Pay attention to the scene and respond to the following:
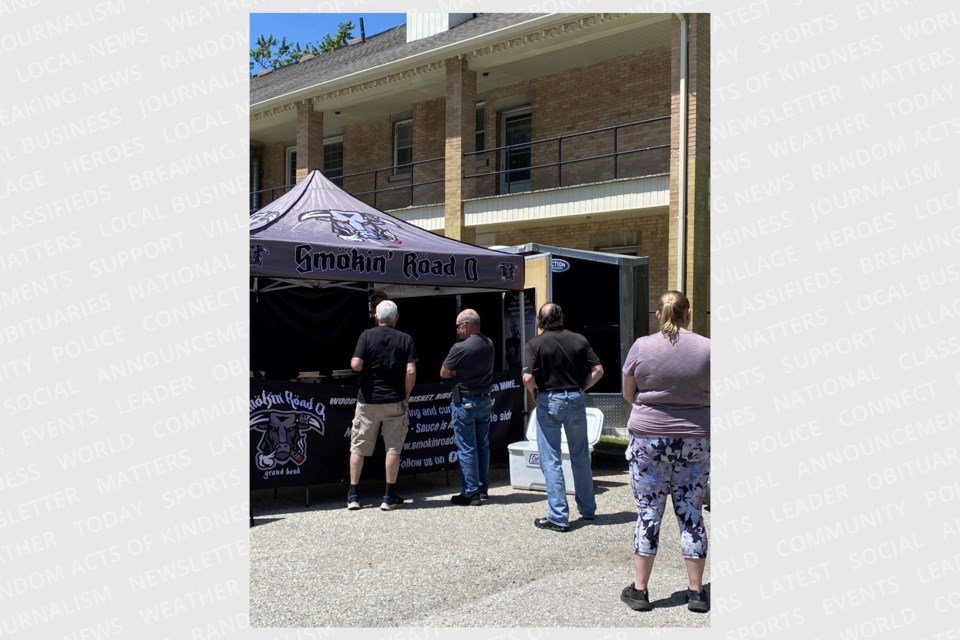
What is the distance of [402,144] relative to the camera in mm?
20672

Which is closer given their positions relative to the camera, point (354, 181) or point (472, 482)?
point (472, 482)

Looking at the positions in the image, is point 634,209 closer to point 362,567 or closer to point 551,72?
point 551,72

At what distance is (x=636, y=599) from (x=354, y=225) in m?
5.08

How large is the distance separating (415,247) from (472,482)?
241cm

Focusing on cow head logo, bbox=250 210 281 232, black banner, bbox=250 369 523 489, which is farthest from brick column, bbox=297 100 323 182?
black banner, bbox=250 369 523 489

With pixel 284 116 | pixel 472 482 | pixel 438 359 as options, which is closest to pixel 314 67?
pixel 284 116

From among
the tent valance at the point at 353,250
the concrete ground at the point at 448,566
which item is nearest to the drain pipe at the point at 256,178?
the tent valance at the point at 353,250

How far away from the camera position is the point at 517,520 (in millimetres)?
6820

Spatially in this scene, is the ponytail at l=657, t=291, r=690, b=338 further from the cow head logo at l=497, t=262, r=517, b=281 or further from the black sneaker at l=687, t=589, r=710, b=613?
the cow head logo at l=497, t=262, r=517, b=281

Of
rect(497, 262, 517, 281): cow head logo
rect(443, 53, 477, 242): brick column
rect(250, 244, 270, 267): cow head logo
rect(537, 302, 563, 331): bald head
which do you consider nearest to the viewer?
rect(537, 302, 563, 331): bald head

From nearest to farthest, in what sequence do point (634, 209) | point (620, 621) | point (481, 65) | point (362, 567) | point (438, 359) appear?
point (620, 621)
point (362, 567)
point (438, 359)
point (634, 209)
point (481, 65)

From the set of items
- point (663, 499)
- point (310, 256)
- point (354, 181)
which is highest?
point (354, 181)

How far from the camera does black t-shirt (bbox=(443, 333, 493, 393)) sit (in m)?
7.32

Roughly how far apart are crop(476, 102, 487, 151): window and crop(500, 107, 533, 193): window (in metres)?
0.43
